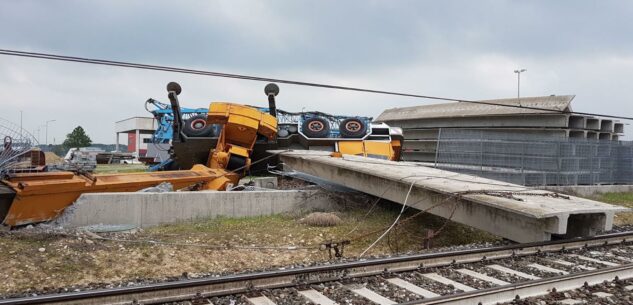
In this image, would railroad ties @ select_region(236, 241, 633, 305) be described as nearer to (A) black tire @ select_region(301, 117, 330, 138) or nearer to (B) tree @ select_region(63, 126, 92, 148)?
(A) black tire @ select_region(301, 117, 330, 138)

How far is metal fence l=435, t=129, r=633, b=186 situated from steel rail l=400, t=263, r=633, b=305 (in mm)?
10160

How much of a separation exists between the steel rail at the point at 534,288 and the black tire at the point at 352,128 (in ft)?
36.2

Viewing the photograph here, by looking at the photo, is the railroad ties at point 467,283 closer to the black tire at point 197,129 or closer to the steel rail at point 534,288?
the steel rail at point 534,288

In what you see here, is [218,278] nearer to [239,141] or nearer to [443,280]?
[443,280]

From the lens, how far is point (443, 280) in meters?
5.48

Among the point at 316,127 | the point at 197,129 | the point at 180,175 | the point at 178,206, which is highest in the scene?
the point at 316,127

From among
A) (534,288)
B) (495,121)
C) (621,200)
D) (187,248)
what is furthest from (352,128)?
(534,288)

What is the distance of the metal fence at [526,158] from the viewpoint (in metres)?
15.8

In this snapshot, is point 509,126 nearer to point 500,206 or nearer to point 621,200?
point 621,200

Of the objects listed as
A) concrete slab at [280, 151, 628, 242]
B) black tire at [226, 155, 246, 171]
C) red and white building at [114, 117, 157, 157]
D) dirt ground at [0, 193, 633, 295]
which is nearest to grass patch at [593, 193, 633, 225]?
dirt ground at [0, 193, 633, 295]

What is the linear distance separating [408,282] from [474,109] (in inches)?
895

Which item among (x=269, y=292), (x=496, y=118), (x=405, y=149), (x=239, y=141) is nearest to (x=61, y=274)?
(x=269, y=292)

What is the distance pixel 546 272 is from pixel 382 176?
4.36m

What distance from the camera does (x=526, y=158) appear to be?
1585 cm
